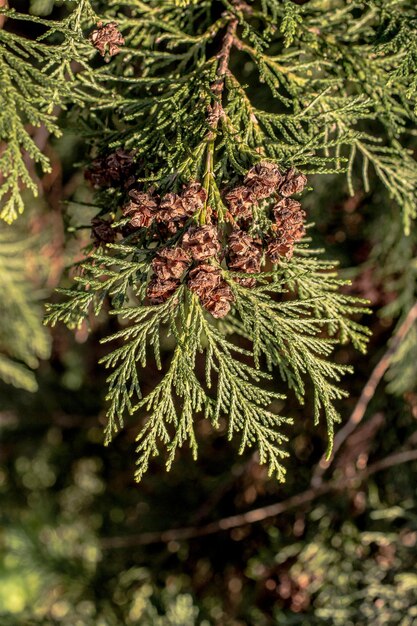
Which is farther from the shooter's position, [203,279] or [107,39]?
[107,39]

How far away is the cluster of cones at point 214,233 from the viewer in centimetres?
87

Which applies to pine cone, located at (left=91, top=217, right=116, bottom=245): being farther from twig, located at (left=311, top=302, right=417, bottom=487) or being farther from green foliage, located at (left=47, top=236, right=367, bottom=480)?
twig, located at (left=311, top=302, right=417, bottom=487)

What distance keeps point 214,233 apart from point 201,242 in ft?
0.08

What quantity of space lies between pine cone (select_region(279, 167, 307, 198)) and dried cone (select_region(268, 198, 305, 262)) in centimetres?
3

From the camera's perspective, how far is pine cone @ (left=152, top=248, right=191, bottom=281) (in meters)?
0.87

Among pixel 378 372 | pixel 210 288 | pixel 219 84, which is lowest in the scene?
pixel 378 372

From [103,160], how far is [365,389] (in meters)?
1.22

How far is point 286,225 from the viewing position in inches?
37.4

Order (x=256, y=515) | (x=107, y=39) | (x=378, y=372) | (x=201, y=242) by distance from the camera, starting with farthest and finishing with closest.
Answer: (x=256, y=515) → (x=378, y=372) → (x=107, y=39) → (x=201, y=242)

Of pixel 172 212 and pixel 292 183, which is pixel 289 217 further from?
pixel 172 212

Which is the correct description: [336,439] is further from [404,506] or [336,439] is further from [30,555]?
[30,555]

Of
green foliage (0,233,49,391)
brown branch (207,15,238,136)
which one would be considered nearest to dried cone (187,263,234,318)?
brown branch (207,15,238,136)

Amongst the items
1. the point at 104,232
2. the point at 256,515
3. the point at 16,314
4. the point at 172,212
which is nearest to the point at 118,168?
the point at 104,232

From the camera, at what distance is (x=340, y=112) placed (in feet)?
3.36
